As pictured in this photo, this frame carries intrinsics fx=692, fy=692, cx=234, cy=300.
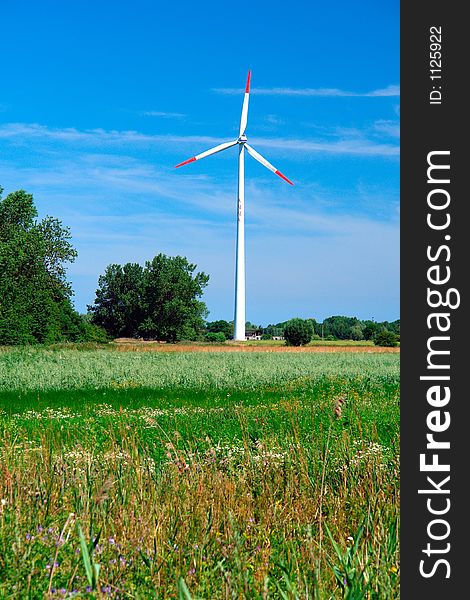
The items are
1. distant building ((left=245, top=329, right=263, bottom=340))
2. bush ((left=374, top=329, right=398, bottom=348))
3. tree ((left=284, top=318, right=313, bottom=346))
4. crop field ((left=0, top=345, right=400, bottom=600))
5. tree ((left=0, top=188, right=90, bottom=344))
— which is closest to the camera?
crop field ((left=0, top=345, right=400, bottom=600))

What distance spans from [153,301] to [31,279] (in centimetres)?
4059

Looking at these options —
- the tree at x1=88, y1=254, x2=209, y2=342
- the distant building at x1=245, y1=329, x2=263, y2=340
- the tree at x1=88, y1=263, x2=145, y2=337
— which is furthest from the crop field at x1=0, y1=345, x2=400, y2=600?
the distant building at x1=245, y1=329, x2=263, y2=340

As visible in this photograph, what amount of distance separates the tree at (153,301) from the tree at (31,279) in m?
30.5

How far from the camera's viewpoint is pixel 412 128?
2.85 m

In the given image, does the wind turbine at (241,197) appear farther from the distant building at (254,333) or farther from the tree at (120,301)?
the distant building at (254,333)

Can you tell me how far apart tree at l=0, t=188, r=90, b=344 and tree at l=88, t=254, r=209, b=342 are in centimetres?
3048

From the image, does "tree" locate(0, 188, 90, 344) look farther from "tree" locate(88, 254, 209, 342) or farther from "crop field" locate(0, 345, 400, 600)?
"crop field" locate(0, 345, 400, 600)

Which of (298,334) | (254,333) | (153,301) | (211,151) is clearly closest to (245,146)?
(211,151)

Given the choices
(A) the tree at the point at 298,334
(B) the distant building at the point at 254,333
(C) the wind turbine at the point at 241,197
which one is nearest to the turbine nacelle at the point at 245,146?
(C) the wind turbine at the point at 241,197

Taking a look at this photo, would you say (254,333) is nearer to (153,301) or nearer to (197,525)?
(153,301)


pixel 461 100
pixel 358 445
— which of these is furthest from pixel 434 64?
pixel 358 445

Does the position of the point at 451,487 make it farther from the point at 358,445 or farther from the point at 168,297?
the point at 168,297

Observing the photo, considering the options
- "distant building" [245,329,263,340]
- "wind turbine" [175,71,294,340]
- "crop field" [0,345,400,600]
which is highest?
"wind turbine" [175,71,294,340]

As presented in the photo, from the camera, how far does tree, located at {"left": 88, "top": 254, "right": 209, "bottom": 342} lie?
94.1 meters
